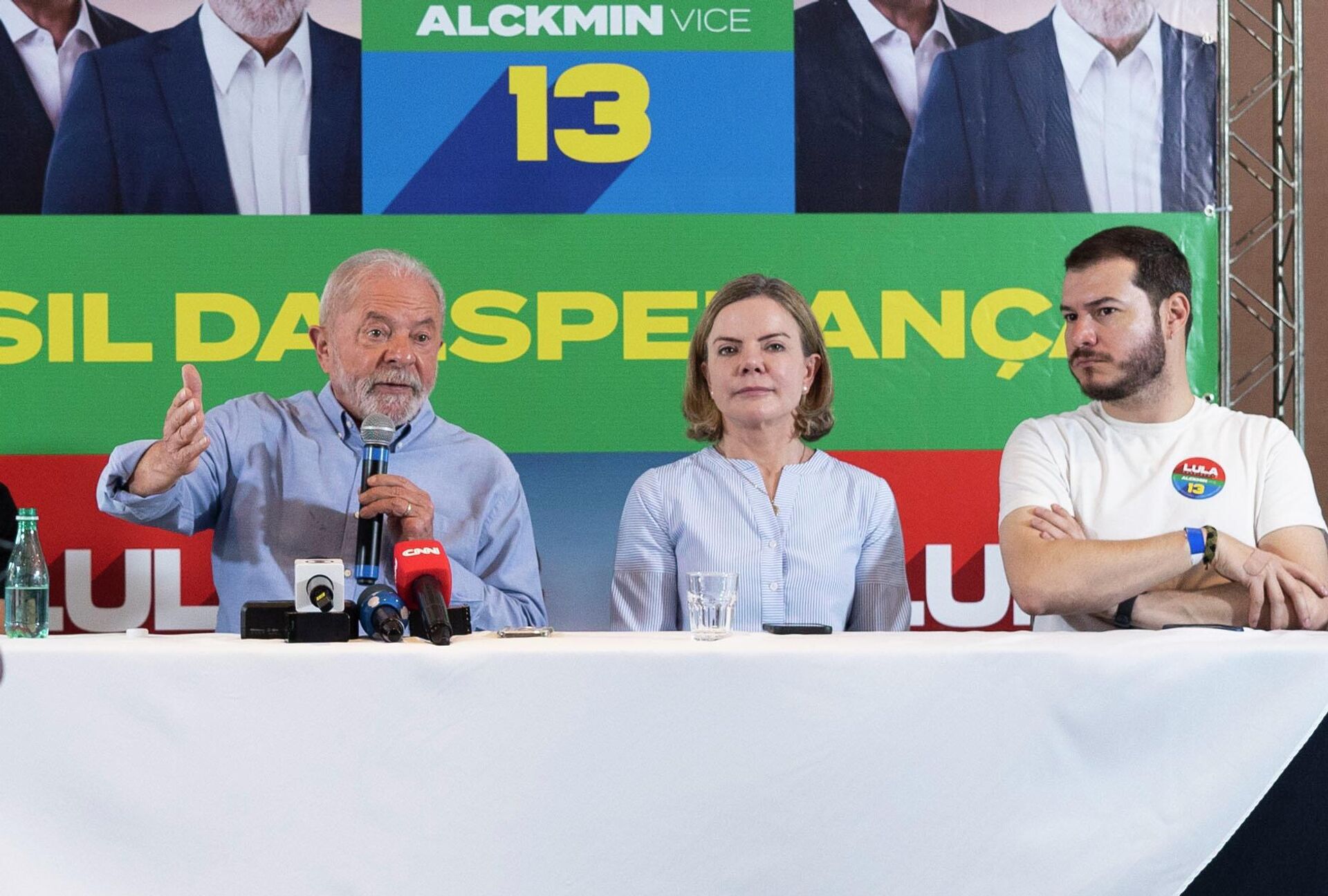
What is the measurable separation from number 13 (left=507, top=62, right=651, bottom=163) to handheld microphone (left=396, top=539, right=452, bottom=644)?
1567mm

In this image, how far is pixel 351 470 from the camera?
115 inches

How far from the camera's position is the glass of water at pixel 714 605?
197 cm

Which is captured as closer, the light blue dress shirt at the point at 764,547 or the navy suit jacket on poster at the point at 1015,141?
the light blue dress shirt at the point at 764,547

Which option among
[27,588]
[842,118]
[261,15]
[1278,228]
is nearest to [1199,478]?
[1278,228]

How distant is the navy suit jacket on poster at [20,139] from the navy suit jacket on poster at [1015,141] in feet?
7.51

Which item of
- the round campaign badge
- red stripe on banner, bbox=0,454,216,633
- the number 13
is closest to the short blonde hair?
the number 13

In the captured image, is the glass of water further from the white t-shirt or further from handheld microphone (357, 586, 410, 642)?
the white t-shirt

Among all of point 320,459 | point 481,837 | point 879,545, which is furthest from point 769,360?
point 481,837

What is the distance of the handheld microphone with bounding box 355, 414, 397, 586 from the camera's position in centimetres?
218

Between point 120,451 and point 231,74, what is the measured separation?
116 centimetres

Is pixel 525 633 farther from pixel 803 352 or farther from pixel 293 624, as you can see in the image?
pixel 803 352

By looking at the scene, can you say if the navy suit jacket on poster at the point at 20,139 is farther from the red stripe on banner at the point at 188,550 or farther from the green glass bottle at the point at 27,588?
the green glass bottle at the point at 27,588

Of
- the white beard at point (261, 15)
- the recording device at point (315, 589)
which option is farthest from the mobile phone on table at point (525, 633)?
the white beard at point (261, 15)

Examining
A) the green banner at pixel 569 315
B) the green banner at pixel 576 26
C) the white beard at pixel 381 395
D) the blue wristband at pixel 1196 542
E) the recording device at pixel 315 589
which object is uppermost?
the green banner at pixel 576 26
